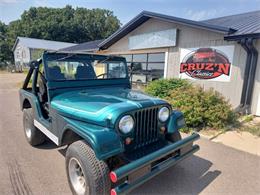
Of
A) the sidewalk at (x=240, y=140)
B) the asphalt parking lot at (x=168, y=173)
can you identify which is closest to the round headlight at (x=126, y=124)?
the asphalt parking lot at (x=168, y=173)

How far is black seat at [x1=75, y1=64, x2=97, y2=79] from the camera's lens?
3.68 m

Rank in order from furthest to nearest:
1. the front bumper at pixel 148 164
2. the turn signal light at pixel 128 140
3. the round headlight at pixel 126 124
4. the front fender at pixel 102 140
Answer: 1. the turn signal light at pixel 128 140
2. the round headlight at pixel 126 124
3. the front fender at pixel 102 140
4. the front bumper at pixel 148 164

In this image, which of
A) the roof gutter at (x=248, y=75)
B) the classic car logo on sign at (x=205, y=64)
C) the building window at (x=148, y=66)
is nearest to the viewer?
the roof gutter at (x=248, y=75)

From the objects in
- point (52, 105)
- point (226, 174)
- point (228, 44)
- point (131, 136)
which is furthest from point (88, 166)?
point (228, 44)

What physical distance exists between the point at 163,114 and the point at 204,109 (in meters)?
2.91

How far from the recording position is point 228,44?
266 inches

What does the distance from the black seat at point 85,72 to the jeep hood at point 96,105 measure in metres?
0.55

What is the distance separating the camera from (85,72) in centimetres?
375

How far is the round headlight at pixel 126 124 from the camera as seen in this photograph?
2.34 metres

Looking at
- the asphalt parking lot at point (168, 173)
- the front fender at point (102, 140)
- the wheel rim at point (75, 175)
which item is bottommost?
the asphalt parking lot at point (168, 173)

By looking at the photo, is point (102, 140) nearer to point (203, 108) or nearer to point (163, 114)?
point (163, 114)

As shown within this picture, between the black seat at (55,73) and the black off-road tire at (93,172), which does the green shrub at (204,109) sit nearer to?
the black seat at (55,73)

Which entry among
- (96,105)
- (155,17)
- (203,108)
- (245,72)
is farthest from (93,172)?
(155,17)

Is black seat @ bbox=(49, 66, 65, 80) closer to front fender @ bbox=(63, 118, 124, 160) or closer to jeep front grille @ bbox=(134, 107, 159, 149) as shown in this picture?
front fender @ bbox=(63, 118, 124, 160)
